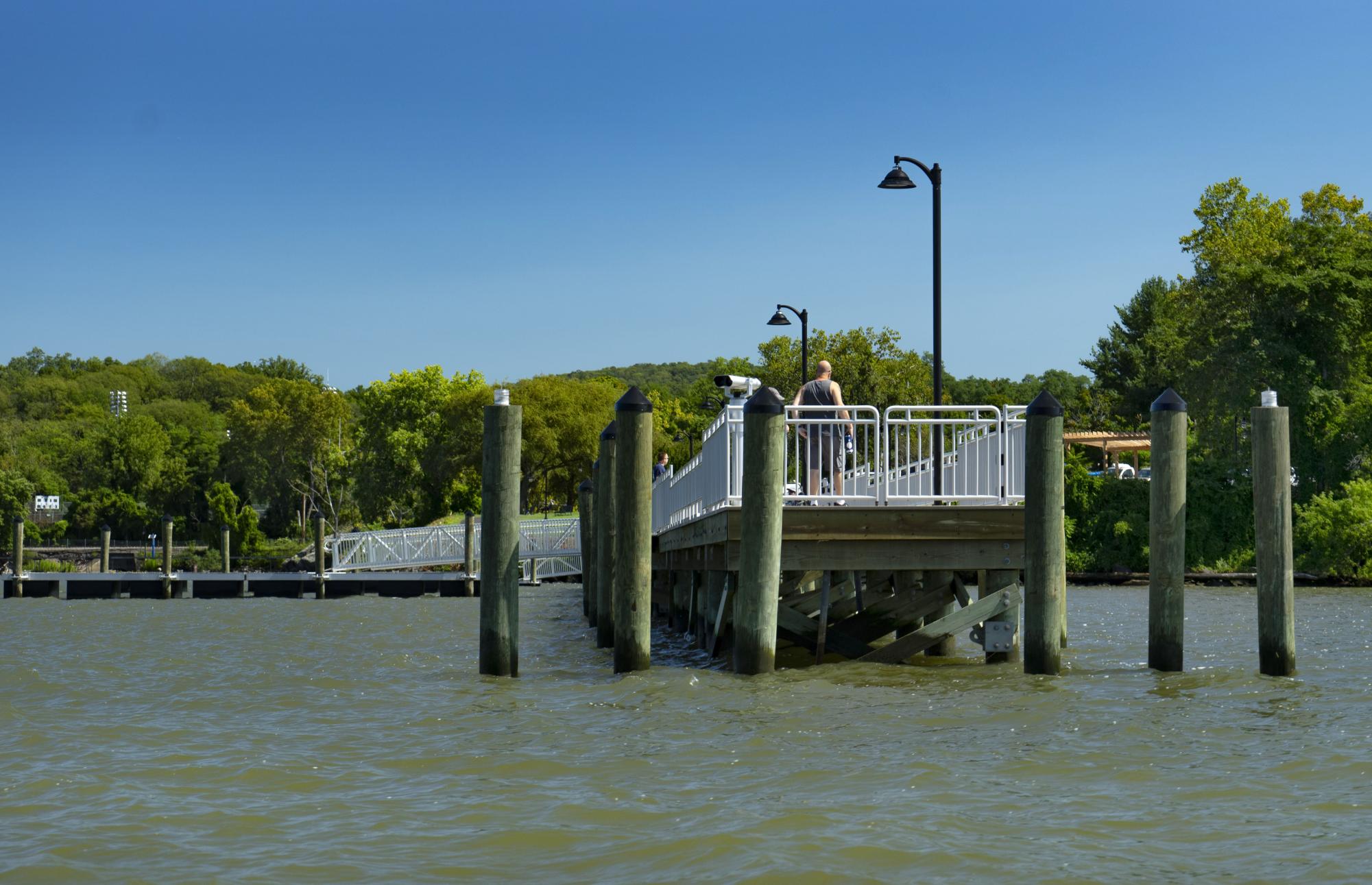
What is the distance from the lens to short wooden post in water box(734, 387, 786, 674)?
12.5 m

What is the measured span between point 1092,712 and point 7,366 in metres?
167

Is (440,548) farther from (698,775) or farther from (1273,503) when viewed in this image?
(698,775)

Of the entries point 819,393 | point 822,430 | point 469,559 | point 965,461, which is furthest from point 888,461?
point 469,559

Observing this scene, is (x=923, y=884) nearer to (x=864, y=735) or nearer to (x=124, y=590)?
(x=864, y=735)

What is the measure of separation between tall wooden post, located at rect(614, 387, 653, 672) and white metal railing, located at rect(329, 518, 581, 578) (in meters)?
39.6

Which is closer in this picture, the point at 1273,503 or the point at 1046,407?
the point at 1046,407

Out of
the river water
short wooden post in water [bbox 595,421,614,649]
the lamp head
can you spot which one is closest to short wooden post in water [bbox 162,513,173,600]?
short wooden post in water [bbox 595,421,614,649]

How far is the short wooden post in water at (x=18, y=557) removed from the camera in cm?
4812

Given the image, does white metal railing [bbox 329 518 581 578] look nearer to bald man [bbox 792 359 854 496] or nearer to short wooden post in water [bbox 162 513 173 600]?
short wooden post in water [bbox 162 513 173 600]

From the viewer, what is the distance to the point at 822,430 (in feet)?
50.9

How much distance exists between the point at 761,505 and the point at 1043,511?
95.4 inches

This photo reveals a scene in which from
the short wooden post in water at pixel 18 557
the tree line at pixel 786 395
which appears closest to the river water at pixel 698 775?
the tree line at pixel 786 395

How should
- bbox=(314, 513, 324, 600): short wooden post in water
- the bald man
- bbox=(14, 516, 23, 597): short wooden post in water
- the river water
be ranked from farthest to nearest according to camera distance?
bbox=(14, 516, 23, 597): short wooden post in water → bbox=(314, 513, 324, 600): short wooden post in water → the bald man → the river water

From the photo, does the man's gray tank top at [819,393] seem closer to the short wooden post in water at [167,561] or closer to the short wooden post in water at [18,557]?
the short wooden post in water at [167,561]
